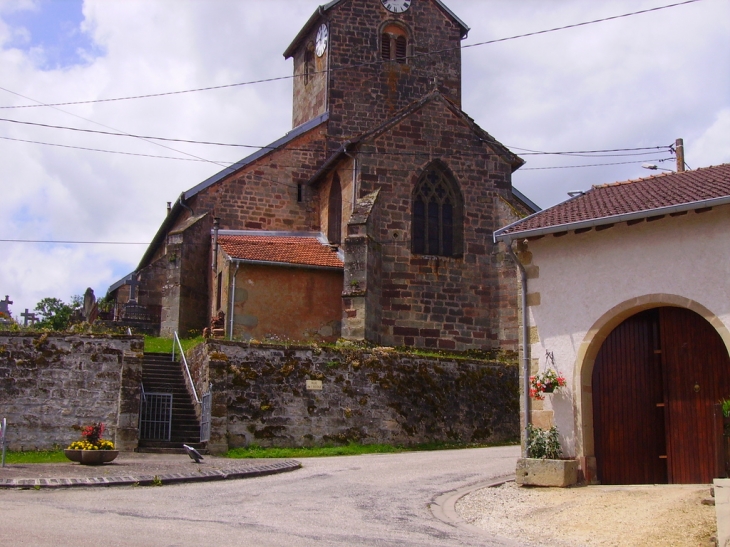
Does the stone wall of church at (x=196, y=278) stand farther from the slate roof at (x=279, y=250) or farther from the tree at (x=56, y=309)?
the tree at (x=56, y=309)

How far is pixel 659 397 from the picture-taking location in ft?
44.7

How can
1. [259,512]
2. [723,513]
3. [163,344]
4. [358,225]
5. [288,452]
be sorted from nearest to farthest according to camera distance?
[723,513] → [259,512] → [288,452] → [358,225] → [163,344]

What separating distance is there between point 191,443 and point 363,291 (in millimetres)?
6984

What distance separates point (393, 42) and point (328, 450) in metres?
17.4

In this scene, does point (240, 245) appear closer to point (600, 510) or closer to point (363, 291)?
point (363, 291)

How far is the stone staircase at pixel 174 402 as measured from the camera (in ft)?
62.0

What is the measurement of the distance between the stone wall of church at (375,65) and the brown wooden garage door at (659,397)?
18515mm

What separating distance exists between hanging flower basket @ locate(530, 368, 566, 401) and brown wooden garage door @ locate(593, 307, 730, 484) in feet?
1.82

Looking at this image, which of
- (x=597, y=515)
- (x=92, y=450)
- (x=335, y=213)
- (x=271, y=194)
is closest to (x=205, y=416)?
(x=92, y=450)

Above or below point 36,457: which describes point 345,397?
above

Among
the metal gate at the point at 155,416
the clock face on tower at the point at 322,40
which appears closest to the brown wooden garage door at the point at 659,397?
the metal gate at the point at 155,416

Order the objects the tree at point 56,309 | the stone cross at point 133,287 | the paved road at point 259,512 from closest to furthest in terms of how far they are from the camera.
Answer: the paved road at point 259,512 < the stone cross at point 133,287 < the tree at point 56,309

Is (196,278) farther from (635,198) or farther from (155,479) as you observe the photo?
(635,198)

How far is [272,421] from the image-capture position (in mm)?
19141
